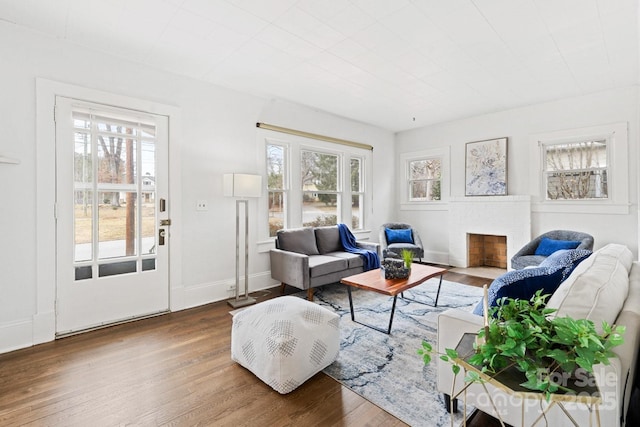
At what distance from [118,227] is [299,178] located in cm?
245

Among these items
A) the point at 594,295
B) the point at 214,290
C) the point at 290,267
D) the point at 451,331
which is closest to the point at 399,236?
the point at 290,267

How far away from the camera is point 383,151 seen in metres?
6.18

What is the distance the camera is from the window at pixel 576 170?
425 centimetres

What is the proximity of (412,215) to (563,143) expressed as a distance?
2.65m

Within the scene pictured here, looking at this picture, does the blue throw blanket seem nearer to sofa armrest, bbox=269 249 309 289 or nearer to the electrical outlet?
sofa armrest, bbox=269 249 309 289

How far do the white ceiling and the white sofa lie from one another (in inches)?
81.3

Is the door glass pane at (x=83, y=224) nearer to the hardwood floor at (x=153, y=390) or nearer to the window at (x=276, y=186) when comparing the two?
the hardwood floor at (x=153, y=390)

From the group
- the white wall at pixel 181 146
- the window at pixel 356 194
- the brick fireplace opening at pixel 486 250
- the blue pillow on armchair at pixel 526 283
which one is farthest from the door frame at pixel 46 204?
the brick fireplace opening at pixel 486 250

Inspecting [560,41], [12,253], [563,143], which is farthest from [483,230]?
[12,253]

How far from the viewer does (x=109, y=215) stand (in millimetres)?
3059

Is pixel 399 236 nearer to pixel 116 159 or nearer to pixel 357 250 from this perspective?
pixel 357 250

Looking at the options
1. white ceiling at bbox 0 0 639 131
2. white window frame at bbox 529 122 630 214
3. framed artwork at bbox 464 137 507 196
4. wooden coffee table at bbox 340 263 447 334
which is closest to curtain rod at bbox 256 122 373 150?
white ceiling at bbox 0 0 639 131

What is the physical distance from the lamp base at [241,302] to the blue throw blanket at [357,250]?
1.58 metres

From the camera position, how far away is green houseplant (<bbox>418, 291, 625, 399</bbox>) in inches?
32.0
